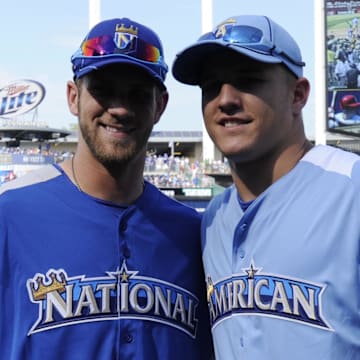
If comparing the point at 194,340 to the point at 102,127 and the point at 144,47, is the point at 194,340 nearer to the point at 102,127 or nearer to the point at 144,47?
the point at 102,127

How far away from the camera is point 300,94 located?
191 cm

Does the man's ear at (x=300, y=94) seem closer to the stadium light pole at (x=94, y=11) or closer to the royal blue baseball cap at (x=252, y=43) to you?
the royal blue baseball cap at (x=252, y=43)

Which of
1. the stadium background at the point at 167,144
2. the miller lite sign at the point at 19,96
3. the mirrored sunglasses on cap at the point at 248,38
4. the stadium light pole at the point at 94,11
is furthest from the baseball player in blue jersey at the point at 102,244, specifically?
the miller lite sign at the point at 19,96

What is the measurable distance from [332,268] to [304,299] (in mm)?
131

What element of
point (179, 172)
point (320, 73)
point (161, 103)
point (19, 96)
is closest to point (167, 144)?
point (19, 96)

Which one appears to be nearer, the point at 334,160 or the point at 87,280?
the point at 334,160

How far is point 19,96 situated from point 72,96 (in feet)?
149

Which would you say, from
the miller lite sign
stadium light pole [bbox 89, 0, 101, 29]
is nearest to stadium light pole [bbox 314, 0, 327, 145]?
stadium light pole [bbox 89, 0, 101, 29]

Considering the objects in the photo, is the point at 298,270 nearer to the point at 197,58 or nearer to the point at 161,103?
the point at 197,58

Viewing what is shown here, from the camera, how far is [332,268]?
1.60m

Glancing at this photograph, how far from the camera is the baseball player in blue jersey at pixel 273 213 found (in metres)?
1.60

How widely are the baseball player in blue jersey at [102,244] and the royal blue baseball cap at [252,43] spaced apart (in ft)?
0.71

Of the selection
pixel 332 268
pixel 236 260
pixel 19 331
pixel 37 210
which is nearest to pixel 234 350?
pixel 236 260

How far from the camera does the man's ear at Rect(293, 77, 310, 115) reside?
74.8 inches
